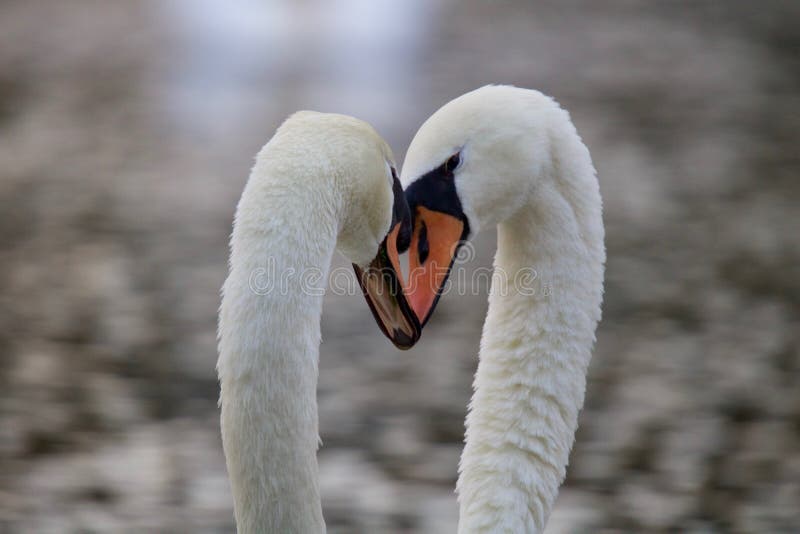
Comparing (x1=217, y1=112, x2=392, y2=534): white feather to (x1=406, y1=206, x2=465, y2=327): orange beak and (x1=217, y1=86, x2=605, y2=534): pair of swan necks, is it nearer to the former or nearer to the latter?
(x1=217, y1=86, x2=605, y2=534): pair of swan necks

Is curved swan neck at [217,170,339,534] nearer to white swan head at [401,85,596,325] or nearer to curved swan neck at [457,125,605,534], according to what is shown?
white swan head at [401,85,596,325]

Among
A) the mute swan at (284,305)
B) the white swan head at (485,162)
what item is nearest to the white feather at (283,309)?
the mute swan at (284,305)

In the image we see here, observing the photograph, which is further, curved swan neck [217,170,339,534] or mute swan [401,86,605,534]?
mute swan [401,86,605,534]

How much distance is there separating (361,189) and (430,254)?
0.76ft

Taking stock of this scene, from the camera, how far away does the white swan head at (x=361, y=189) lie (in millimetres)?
1515

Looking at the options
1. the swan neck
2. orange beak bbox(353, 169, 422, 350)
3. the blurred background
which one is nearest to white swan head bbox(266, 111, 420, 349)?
orange beak bbox(353, 169, 422, 350)

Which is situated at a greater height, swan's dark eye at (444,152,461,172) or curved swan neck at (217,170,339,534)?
swan's dark eye at (444,152,461,172)

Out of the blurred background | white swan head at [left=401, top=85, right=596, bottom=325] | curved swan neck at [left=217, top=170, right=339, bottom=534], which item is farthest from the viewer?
the blurred background

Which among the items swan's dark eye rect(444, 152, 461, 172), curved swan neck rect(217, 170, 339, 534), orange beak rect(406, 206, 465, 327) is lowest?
curved swan neck rect(217, 170, 339, 534)

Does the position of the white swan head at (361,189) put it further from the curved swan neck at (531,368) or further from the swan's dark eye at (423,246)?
the curved swan neck at (531,368)

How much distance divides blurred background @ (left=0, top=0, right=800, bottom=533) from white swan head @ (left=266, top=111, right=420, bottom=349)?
105 centimetres

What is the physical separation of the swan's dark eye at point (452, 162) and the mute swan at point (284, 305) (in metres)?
0.12

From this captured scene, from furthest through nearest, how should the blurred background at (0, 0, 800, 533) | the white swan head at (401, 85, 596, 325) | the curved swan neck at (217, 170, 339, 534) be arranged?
the blurred background at (0, 0, 800, 533) → the white swan head at (401, 85, 596, 325) → the curved swan neck at (217, 170, 339, 534)

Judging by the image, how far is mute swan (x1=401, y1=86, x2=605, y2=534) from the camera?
1688mm
